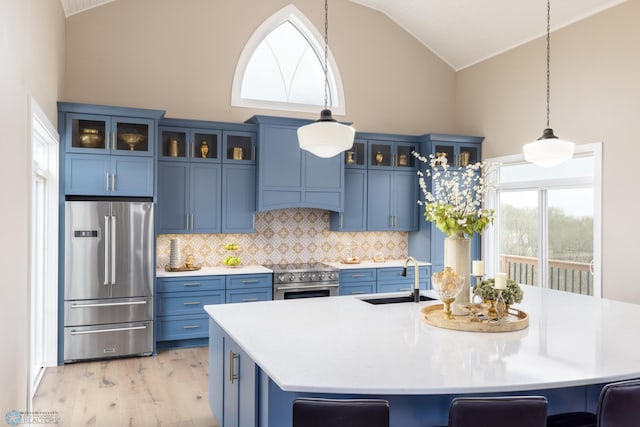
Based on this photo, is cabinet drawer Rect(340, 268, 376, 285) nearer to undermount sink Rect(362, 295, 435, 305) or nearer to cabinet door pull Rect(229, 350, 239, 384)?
undermount sink Rect(362, 295, 435, 305)

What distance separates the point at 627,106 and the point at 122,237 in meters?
5.01

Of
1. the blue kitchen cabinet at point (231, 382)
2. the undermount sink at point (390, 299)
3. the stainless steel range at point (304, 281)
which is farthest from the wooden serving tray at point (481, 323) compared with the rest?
the stainless steel range at point (304, 281)

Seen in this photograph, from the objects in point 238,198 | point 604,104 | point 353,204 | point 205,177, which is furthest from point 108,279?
point 604,104

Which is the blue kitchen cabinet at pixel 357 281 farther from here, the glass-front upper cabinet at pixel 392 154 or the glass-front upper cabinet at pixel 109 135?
the glass-front upper cabinet at pixel 109 135

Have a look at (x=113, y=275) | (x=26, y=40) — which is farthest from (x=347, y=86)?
(x=26, y=40)

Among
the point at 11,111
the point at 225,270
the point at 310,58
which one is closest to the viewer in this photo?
the point at 11,111

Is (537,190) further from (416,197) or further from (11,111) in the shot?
(11,111)

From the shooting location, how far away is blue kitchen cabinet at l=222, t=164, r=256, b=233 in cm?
592

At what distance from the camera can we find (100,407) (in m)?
3.86

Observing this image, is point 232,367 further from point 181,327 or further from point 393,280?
point 393,280

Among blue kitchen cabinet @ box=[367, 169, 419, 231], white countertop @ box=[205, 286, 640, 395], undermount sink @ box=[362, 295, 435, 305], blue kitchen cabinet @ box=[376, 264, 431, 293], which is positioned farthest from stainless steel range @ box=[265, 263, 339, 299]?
white countertop @ box=[205, 286, 640, 395]

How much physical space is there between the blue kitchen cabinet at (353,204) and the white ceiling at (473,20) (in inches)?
83.4

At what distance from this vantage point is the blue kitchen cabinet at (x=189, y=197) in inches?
223

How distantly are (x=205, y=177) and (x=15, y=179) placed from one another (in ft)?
9.98
